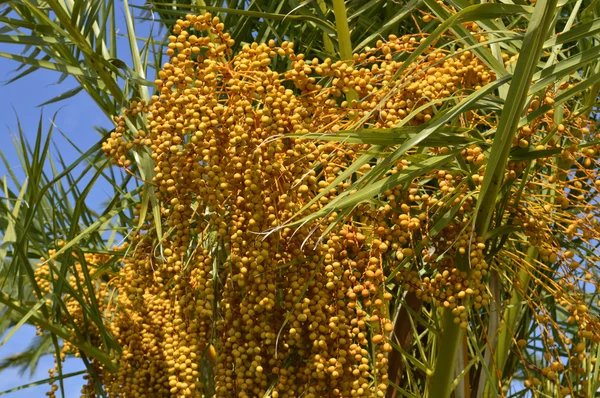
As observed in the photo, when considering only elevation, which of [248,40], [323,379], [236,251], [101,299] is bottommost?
[323,379]

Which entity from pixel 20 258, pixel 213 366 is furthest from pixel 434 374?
pixel 20 258

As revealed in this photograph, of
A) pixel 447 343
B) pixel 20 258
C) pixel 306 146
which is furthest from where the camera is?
pixel 20 258

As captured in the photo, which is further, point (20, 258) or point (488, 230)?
point (20, 258)

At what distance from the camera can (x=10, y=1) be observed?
2.34 metres

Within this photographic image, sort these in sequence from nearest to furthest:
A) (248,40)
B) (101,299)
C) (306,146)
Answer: (306,146) → (101,299) → (248,40)

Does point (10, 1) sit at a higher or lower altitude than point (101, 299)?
higher

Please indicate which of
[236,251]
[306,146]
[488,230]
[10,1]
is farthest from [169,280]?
[10,1]

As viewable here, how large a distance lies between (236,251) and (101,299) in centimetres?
124

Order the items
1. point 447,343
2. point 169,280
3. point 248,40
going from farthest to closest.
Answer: point 248,40
point 169,280
point 447,343

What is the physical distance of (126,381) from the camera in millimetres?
2395

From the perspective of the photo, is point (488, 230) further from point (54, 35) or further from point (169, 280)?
point (54, 35)

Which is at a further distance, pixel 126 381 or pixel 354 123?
pixel 126 381

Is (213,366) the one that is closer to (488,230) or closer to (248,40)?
(488,230)

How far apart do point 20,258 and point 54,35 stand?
611 millimetres
